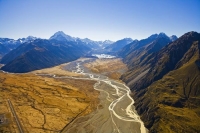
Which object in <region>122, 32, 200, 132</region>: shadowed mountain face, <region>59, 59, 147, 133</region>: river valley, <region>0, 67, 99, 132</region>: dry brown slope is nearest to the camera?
<region>59, 59, 147, 133</region>: river valley

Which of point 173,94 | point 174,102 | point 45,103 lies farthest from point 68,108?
point 173,94

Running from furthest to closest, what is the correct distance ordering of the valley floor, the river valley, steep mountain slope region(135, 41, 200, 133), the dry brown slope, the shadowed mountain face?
1. the dry brown slope
2. the valley floor
3. the shadowed mountain face
4. the river valley
5. steep mountain slope region(135, 41, 200, 133)

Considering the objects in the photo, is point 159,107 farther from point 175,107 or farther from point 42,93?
point 42,93

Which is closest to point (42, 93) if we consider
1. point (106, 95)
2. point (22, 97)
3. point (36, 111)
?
point (22, 97)

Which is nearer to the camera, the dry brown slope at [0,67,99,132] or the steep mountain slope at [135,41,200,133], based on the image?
the steep mountain slope at [135,41,200,133]

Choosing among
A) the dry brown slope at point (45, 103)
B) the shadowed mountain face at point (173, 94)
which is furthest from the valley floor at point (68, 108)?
the shadowed mountain face at point (173, 94)

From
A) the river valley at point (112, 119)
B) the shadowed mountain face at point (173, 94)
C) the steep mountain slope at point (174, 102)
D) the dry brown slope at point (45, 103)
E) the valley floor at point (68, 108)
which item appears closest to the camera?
the steep mountain slope at point (174, 102)

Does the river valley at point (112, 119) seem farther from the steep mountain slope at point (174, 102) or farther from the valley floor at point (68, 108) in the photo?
the steep mountain slope at point (174, 102)

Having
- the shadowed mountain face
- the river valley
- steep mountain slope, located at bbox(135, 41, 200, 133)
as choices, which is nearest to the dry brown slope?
the river valley

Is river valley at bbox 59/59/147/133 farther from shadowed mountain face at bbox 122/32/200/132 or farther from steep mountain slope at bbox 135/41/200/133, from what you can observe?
steep mountain slope at bbox 135/41/200/133

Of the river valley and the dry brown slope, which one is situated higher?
the dry brown slope

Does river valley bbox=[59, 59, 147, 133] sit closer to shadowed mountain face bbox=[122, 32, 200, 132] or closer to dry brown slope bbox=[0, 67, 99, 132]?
shadowed mountain face bbox=[122, 32, 200, 132]
